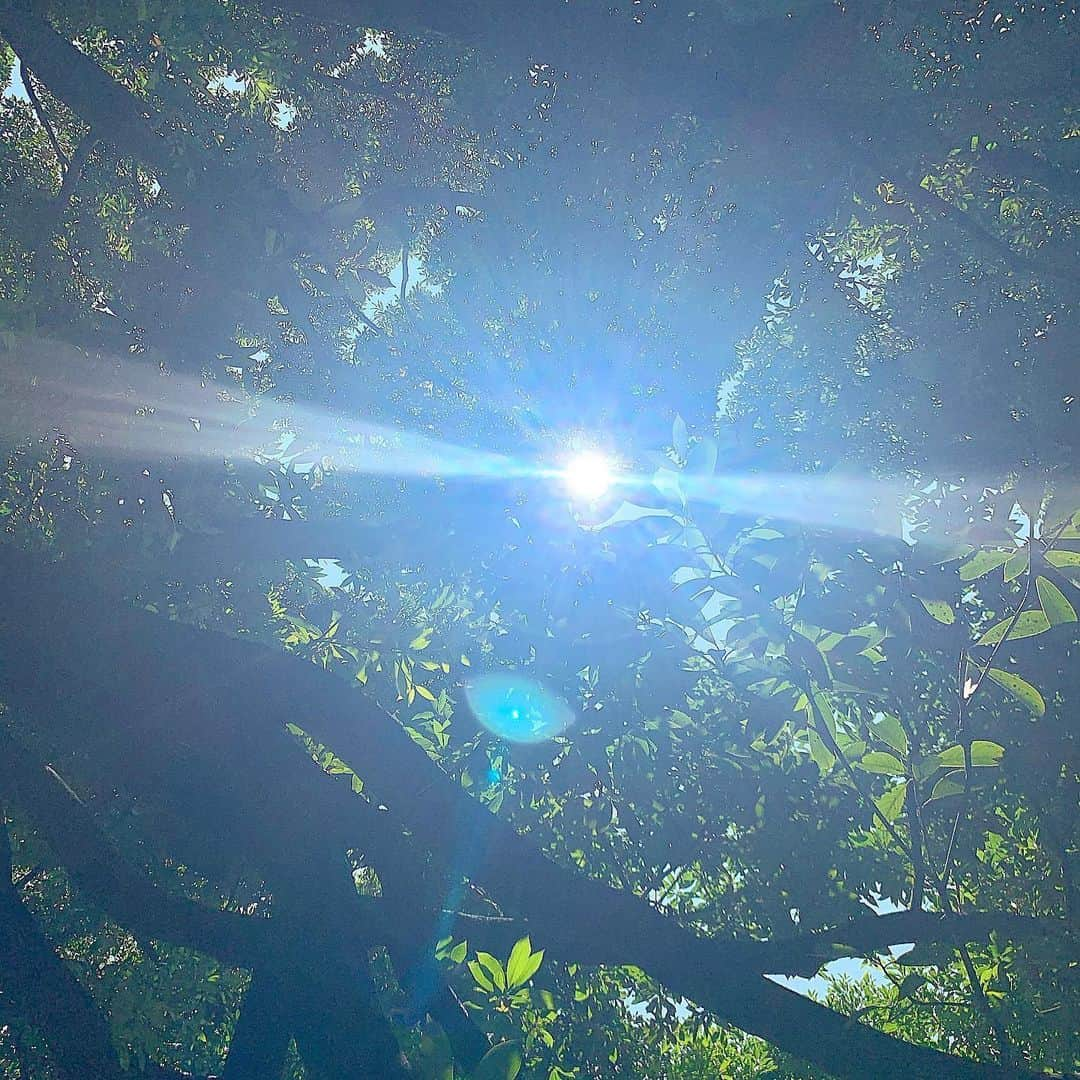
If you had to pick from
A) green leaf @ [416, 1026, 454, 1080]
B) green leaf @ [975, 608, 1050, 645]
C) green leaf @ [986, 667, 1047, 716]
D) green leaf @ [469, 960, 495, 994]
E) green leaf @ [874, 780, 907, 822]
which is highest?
green leaf @ [975, 608, 1050, 645]

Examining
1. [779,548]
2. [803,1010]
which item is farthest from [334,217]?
[803,1010]

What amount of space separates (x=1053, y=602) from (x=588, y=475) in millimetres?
2445

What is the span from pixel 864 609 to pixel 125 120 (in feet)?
17.6

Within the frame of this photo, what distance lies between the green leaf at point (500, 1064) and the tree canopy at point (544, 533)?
3 centimetres

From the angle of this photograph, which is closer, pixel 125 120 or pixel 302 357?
pixel 125 120

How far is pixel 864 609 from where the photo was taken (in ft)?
12.7

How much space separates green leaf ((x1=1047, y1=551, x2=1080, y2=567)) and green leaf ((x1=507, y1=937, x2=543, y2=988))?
2.97 metres

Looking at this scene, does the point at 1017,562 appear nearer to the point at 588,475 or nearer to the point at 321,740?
the point at 588,475

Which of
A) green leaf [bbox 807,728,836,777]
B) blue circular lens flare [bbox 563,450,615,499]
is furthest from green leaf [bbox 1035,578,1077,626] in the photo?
blue circular lens flare [bbox 563,450,615,499]

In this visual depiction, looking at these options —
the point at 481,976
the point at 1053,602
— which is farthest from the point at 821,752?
the point at 481,976

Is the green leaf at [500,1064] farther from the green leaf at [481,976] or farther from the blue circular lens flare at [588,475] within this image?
the blue circular lens flare at [588,475]

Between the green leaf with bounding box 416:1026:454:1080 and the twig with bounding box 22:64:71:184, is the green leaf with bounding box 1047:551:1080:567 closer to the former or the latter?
the green leaf with bounding box 416:1026:454:1080

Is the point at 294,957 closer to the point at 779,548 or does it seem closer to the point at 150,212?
the point at 779,548

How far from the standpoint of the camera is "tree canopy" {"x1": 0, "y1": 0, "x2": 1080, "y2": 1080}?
351 centimetres
